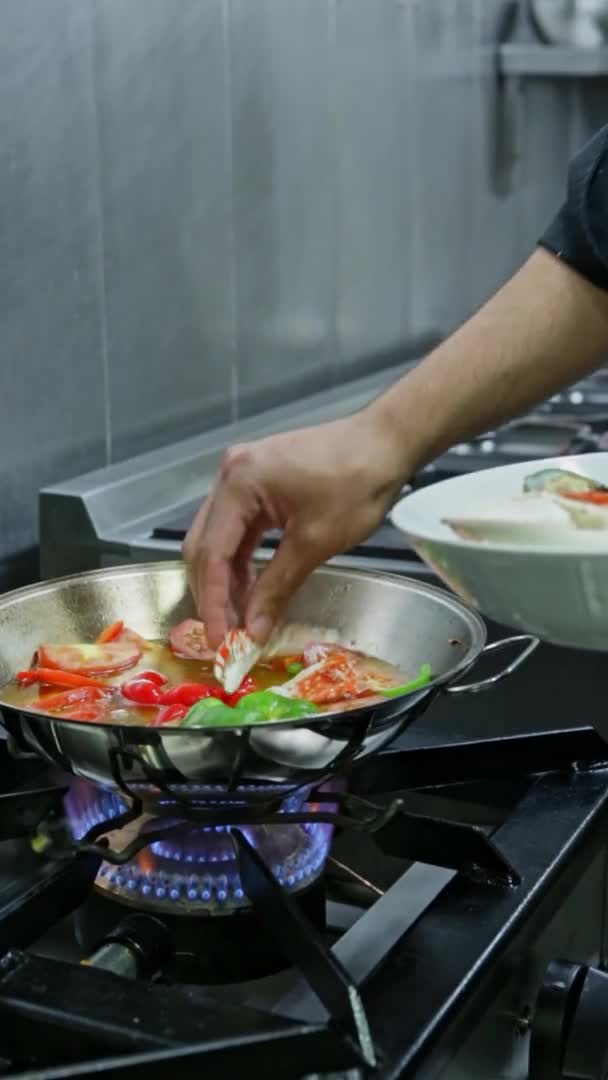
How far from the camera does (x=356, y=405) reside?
1.95 metres

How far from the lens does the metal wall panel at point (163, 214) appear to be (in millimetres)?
1548

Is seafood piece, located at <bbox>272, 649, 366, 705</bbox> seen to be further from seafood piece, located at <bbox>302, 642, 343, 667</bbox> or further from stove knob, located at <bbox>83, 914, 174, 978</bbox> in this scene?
stove knob, located at <bbox>83, 914, 174, 978</bbox>

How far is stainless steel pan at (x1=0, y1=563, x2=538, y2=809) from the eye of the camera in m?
0.79

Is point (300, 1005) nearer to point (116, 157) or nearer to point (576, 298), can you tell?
point (576, 298)

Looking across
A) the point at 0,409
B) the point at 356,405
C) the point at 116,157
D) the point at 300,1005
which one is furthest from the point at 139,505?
the point at 300,1005

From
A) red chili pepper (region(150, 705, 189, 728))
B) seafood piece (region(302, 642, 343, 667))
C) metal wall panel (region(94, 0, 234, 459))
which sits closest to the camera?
red chili pepper (region(150, 705, 189, 728))

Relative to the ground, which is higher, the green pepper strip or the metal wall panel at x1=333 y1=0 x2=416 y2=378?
the metal wall panel at x1=333 y1=0 x2=416 y2=378

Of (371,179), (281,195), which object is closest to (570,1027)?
(281,195)

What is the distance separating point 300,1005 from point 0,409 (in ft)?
2.54

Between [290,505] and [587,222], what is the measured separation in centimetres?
28

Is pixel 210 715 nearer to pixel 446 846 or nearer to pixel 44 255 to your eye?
pixel 446 846

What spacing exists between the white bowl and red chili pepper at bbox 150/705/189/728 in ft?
0.75

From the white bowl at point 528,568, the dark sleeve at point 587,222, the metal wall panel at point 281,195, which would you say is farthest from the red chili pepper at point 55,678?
the metal wall panel at point 281,195

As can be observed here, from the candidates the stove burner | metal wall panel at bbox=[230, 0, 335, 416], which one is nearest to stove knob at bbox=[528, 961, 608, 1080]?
the stove burner
